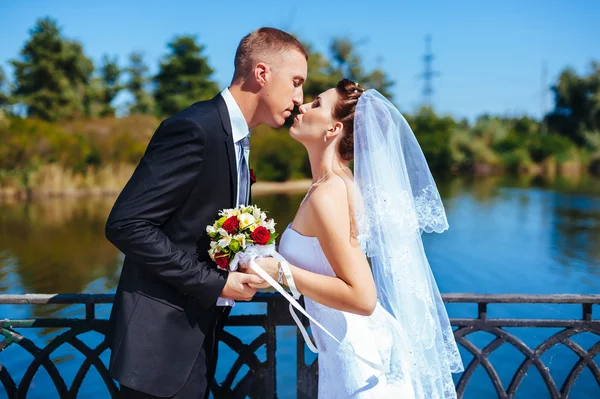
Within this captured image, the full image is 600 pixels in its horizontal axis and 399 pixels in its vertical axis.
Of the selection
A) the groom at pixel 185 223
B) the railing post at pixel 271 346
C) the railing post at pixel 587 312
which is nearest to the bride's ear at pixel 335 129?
the groom at pixel 185 223

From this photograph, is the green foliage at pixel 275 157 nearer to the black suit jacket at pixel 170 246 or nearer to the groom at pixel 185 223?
the groom at pixel 185 223

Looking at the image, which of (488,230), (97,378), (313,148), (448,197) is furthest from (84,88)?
(313,148)

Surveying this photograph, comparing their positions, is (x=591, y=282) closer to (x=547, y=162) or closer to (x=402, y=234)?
(x=402, y=234)

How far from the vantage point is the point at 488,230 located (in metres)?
16.5

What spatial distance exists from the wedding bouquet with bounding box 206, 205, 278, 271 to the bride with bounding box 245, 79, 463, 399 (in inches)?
3.1

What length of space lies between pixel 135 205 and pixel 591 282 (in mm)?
11244

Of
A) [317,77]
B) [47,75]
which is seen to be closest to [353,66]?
[317,77]

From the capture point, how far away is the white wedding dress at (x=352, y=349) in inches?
82.0

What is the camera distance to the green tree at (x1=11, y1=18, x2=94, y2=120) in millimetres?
38500

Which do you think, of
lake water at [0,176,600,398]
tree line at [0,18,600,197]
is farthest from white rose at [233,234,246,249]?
tree line at [0,18,600,197]

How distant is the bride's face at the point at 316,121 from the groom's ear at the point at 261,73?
264 millimetres

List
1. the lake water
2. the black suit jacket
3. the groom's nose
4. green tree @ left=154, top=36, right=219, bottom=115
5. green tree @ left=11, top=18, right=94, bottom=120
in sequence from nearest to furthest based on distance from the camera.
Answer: the black suit jacket < the groom's nose < the lake water < green tree @ left=11, top=18, right=94, bottom=120 < green tree @ left=154, top=36, right=219, bottom=115

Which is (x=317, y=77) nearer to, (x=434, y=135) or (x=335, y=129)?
(x=434, y=135)

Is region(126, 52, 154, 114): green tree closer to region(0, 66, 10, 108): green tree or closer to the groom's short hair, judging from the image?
region(0, 66, 10, 108): green tree
